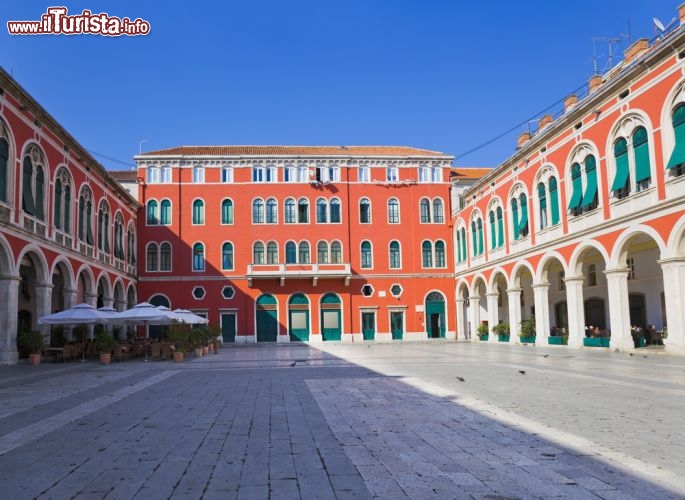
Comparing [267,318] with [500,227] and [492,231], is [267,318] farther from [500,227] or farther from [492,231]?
[500,227]

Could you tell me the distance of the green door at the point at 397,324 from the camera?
4331 centimetres

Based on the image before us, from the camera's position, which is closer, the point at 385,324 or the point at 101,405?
the point at 101,405

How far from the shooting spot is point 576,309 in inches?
1016

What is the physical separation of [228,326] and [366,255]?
11.1m

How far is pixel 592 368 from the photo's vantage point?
1583cm

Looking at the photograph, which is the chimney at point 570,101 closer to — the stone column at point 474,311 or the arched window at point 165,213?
the stone column at point 474,311

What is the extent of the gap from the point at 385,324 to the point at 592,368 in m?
27.9

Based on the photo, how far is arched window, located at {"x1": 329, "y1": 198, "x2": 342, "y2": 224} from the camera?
1726 inches

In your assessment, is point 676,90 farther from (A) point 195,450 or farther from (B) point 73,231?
(B) point 73,231

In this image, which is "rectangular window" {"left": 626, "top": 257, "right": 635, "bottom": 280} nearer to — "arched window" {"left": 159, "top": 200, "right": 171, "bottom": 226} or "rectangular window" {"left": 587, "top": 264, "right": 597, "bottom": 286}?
"rectangular window" {"left": 587, "top": 264, "right": 597, "bottom": 286}

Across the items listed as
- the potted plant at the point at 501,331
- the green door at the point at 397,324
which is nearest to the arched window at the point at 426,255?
the green door at the point at 397,324

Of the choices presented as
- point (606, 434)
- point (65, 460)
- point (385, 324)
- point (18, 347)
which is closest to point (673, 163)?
point (606, 434)

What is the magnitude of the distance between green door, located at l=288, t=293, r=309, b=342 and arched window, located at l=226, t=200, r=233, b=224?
7.26 meters

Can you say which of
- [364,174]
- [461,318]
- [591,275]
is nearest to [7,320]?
[591,275]
